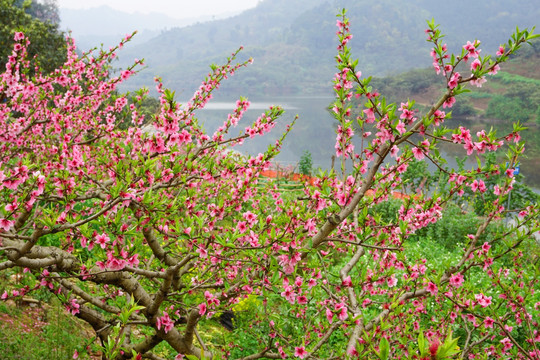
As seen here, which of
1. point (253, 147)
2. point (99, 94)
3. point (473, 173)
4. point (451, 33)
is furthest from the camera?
point (451, 33)

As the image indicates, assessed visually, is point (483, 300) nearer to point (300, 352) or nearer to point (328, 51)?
point (300, 352)

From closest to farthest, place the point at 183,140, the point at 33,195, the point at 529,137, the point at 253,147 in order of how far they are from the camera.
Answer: the point at 33,195 < the point at 183,140 < the point at 529,137 < the point at 253,147

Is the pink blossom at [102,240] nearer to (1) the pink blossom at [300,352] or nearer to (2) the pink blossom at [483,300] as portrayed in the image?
(1) the pink blossom at [300,352]

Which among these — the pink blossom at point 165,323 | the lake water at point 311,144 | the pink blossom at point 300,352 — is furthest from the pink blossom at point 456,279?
the lake water at point 311,144

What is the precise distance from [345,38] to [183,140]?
148 centimetres

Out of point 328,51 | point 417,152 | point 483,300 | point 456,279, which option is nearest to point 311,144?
point 483,300

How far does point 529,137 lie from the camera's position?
143 ft

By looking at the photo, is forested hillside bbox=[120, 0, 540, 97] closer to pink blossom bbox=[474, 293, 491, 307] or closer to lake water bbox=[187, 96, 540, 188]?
lake water bbox=[187, 96, 540, 188]

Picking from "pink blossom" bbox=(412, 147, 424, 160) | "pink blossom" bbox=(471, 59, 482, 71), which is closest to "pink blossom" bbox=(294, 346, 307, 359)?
"pink blossom" bbox=(412, 147, 424, 160)

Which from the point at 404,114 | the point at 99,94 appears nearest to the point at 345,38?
the point at 404,114

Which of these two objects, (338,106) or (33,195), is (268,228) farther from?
(33,195)

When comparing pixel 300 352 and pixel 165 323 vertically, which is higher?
pixel 165 323

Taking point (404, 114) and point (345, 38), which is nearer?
point (404, 114)

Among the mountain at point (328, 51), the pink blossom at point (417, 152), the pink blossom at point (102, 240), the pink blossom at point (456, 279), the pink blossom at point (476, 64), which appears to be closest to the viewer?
the pink blossom at point (476, 64)
